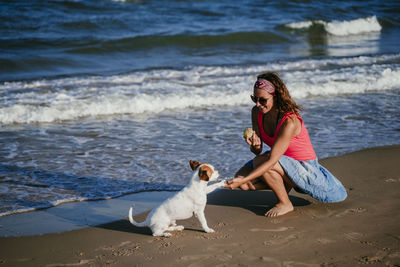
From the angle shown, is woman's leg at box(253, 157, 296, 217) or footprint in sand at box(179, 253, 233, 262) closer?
footprint in sand at box(179, 253, 233, 262)

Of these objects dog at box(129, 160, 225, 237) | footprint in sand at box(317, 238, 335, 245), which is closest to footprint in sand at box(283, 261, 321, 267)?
footprint in sand at box(317, 238, 335, 245)

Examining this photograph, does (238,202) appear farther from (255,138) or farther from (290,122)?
(290,122)

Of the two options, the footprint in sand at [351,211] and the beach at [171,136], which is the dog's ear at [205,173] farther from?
the footprint in sand at [351,211]

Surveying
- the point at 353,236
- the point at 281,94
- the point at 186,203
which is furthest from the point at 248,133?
the point at 353,236

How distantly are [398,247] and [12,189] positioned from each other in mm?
4024

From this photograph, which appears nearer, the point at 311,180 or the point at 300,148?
the point at 311,180

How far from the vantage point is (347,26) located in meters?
20.6

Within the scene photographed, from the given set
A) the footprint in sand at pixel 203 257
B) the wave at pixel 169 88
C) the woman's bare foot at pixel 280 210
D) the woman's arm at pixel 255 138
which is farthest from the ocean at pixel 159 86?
the footprint in sand at pixel 203 257

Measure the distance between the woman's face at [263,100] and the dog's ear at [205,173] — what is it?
924 mm

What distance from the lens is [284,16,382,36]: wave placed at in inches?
790

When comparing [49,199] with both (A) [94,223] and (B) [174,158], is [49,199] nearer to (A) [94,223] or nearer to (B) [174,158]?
(A) [94,223]

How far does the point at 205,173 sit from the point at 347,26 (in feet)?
61.4

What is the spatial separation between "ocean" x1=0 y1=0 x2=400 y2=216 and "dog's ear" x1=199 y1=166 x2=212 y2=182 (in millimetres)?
1561

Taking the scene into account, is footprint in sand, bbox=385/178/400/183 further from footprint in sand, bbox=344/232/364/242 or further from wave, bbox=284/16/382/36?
wave, bbox=284/16/382/36
